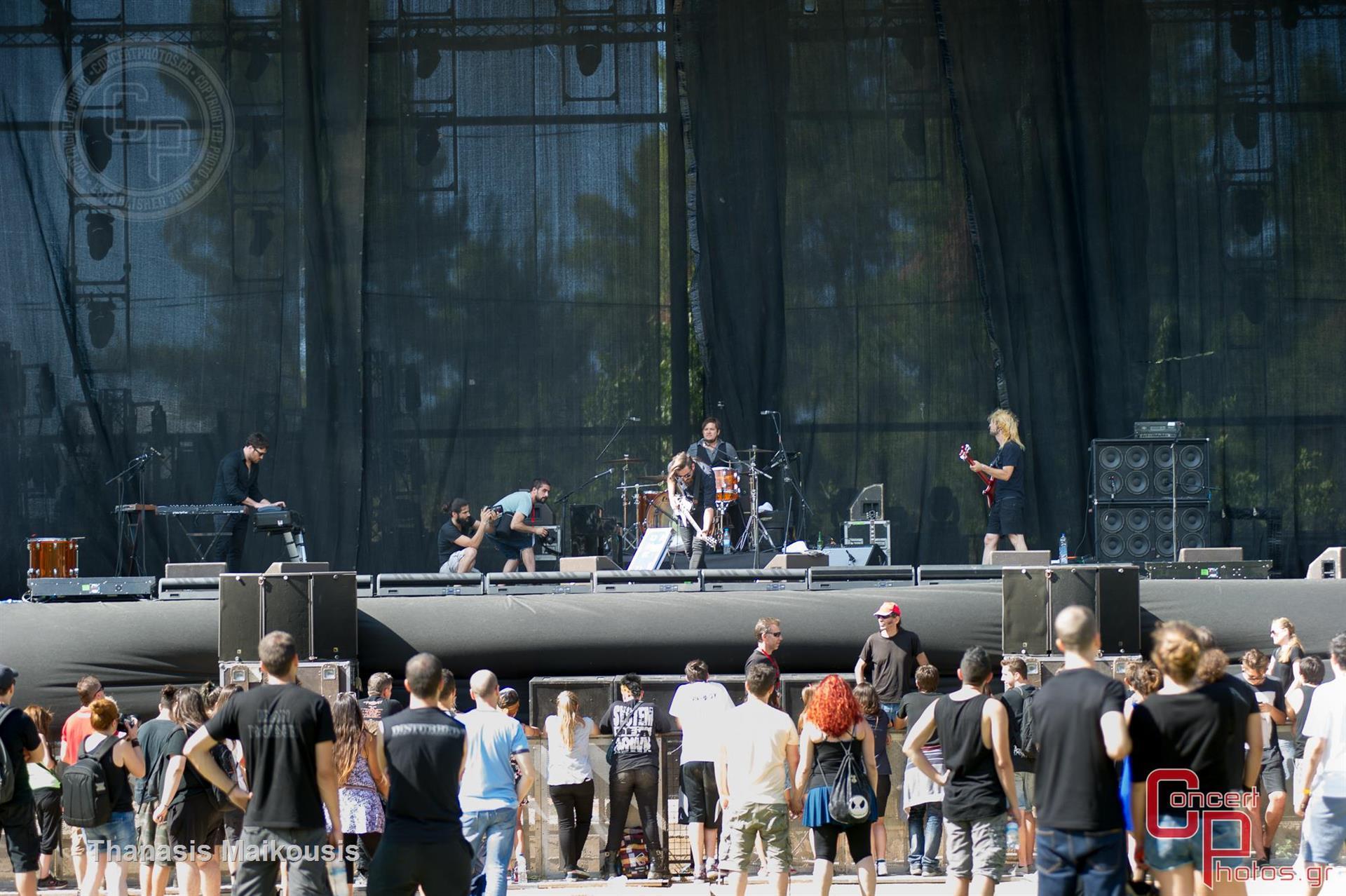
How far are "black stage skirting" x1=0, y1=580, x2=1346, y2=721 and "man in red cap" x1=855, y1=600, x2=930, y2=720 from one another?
93 centimetres

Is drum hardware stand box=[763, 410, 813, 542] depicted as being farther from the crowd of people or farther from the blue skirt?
the blue skirt

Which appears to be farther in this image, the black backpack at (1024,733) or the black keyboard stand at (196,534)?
the black keyboard stand at (196,534)

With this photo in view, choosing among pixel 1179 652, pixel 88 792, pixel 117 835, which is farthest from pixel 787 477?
pixel 1179 652

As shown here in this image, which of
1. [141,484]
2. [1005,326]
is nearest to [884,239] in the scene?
[1005,326]

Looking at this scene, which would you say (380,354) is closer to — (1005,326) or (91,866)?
(1005,326)

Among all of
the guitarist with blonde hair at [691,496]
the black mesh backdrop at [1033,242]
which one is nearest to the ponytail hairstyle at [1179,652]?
the guitarist with blonde hair at [691,496]

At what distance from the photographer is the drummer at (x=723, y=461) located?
43.3 ft

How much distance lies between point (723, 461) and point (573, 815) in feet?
16.6

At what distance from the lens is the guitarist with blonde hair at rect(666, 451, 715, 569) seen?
12.7 m

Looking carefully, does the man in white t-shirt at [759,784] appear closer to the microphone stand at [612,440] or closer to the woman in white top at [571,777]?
the woman in white top at [571,777]

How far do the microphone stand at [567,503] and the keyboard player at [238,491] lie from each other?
2.73 metres

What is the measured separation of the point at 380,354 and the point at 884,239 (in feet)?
16.6

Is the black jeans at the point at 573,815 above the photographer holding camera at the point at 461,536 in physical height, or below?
below

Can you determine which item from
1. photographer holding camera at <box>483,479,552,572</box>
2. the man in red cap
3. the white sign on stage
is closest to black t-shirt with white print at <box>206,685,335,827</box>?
the man in red cap
